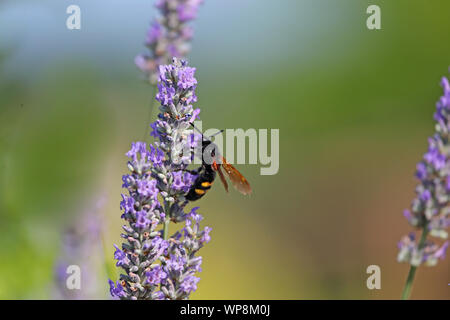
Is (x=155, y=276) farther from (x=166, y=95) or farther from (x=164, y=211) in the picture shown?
(x=166, y=95)

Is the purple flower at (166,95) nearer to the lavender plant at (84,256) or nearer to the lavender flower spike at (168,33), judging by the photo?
the lavender plant at (84,256)

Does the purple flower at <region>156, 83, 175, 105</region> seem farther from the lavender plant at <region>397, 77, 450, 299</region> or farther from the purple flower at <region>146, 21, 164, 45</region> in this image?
the purple flower at <region>146, 21, 164, 45</region>

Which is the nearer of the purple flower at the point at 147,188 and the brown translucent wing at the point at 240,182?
the purple flower at the point at 147,188

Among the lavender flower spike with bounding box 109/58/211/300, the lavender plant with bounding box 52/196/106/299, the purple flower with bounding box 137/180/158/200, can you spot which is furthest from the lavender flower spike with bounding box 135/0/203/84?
the purple flower with bounding box 137/180/158/200

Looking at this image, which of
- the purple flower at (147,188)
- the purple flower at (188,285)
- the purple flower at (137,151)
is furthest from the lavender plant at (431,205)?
the purple flower at (137,151)

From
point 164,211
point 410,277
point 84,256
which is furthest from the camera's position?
point 84,256

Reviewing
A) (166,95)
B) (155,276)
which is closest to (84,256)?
(155,276)
